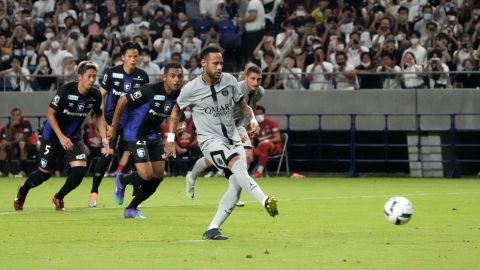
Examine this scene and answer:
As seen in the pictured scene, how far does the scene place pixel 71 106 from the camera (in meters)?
17.6

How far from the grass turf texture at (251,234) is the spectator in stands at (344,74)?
632 cm

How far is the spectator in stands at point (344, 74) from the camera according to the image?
28156mm

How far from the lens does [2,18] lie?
33375 millimetres

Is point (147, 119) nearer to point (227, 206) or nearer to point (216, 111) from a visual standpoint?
point (216, 111)

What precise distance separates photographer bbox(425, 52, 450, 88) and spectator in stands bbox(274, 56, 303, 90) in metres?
3.08

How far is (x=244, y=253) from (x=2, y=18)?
908 inches

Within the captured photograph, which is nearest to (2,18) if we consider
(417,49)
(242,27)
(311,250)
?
(242,27)

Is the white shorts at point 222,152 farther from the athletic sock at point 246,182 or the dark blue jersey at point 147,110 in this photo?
the dark blue jersey at point 147,110

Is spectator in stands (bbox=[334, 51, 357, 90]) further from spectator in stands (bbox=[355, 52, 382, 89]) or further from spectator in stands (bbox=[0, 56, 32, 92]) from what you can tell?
spectator in stands (bbox=[0, 56, 32, 92])

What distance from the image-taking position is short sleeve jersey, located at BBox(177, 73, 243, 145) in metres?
13.4

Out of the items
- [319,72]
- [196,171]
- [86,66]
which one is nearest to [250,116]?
[86,66]

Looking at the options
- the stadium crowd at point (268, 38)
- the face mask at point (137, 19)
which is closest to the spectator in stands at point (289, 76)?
the stadium crowd at point (268, 38)

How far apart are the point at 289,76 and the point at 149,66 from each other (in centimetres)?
348

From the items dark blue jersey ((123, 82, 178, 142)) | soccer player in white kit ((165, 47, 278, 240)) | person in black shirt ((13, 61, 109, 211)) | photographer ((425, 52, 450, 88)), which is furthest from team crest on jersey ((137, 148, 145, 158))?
photographer ((425, 52, 450, 88))
